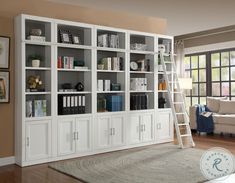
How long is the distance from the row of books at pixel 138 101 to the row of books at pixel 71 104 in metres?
1.13

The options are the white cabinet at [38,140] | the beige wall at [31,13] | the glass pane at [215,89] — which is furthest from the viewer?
the glass pane at [215,89]

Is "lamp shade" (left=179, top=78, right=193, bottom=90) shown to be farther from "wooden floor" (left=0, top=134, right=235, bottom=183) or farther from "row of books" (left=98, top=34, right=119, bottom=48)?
"wooden floor" (left=0, top=134, right=235, bottom=183)

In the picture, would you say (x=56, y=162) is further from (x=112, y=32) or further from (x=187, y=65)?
(x=187, y=65)

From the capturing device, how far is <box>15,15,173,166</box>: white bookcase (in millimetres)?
5184

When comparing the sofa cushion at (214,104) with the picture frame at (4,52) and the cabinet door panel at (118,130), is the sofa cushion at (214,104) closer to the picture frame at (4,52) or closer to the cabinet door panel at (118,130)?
→ the cabinet door panel at (118,130)

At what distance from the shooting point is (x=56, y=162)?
208 inches

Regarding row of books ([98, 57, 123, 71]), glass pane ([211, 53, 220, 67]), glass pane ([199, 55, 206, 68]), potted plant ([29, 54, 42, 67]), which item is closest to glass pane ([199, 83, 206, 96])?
glass pane ([199, 55, 206, 68])

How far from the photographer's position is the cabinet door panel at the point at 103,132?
5.92 meters

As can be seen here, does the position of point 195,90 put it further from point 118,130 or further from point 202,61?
point 118,130

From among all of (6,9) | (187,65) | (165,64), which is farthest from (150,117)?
(187,65)

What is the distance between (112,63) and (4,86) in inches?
82.4

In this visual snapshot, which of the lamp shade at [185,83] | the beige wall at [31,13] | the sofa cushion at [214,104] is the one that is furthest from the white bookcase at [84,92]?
the sofa cushion at [214,104]

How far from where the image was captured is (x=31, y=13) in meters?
5.52

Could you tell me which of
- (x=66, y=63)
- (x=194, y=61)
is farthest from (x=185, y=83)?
(x=66, y=63)
